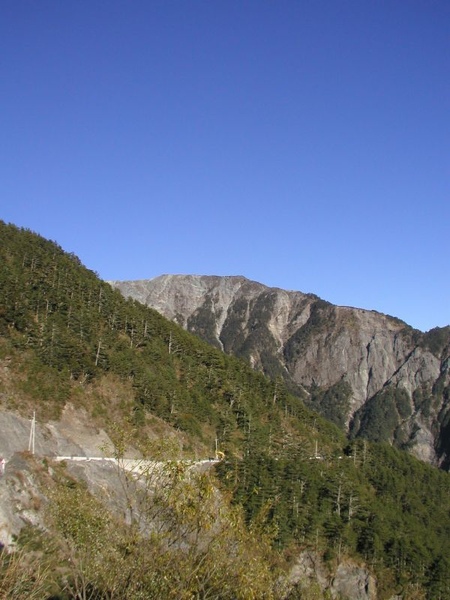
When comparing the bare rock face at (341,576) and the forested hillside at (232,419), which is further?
the forested hillside at (232,419)

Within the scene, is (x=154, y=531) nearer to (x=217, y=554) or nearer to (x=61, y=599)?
(x=217, y=554)

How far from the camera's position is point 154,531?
19359 millimetres

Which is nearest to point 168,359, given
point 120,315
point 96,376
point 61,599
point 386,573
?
point 120,315

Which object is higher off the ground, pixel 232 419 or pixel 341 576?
pixel 232 419

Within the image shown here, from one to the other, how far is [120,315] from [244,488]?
53106mm

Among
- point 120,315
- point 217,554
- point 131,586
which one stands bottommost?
point 131,586

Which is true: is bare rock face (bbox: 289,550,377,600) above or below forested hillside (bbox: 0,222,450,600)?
below

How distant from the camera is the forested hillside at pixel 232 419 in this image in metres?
74.9

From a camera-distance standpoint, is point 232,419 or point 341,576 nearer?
point 341,576

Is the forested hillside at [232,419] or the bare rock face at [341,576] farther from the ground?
the forested hillside at [232,419]

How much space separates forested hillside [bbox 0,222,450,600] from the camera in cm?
7494

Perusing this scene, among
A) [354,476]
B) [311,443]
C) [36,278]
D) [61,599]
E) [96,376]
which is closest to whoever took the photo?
[61,599]

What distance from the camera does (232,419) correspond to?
9900 cm

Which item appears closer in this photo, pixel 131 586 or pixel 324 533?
pixel 131 586
